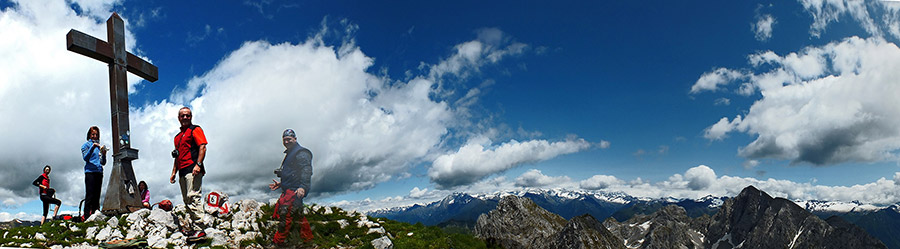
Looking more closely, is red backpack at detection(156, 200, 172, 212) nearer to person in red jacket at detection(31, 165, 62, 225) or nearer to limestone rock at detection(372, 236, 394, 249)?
person in red jacket at detection(31, 165, 62, 225)

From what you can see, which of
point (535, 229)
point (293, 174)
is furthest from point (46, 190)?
point (535, 229)

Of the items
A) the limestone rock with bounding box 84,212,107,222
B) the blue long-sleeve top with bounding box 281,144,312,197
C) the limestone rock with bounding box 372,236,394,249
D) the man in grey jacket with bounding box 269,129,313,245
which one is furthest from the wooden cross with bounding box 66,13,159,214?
the blue long-sleeve top with bounding box 281,144,312,197

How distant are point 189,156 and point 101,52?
884cm

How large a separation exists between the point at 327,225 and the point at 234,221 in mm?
3357

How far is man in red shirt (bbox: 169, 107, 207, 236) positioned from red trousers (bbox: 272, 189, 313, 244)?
108 inches

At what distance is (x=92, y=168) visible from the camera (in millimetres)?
15891

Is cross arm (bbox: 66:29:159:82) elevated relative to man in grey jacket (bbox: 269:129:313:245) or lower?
elevated

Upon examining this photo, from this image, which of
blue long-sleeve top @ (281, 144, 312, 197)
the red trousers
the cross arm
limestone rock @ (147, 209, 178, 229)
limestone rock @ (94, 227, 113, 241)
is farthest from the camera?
the cross arm

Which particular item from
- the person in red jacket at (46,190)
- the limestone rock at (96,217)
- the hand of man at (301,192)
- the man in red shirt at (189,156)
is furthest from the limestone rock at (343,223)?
the person in red jacket at (46,190)

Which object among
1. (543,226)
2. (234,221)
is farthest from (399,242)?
(543,226)

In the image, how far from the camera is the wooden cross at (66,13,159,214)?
16172 mm

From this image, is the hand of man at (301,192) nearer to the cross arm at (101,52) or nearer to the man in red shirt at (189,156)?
the man in red shirt at (189,156)

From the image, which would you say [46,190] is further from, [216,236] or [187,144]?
[187,144]

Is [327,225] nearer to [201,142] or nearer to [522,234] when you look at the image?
[201,142]
